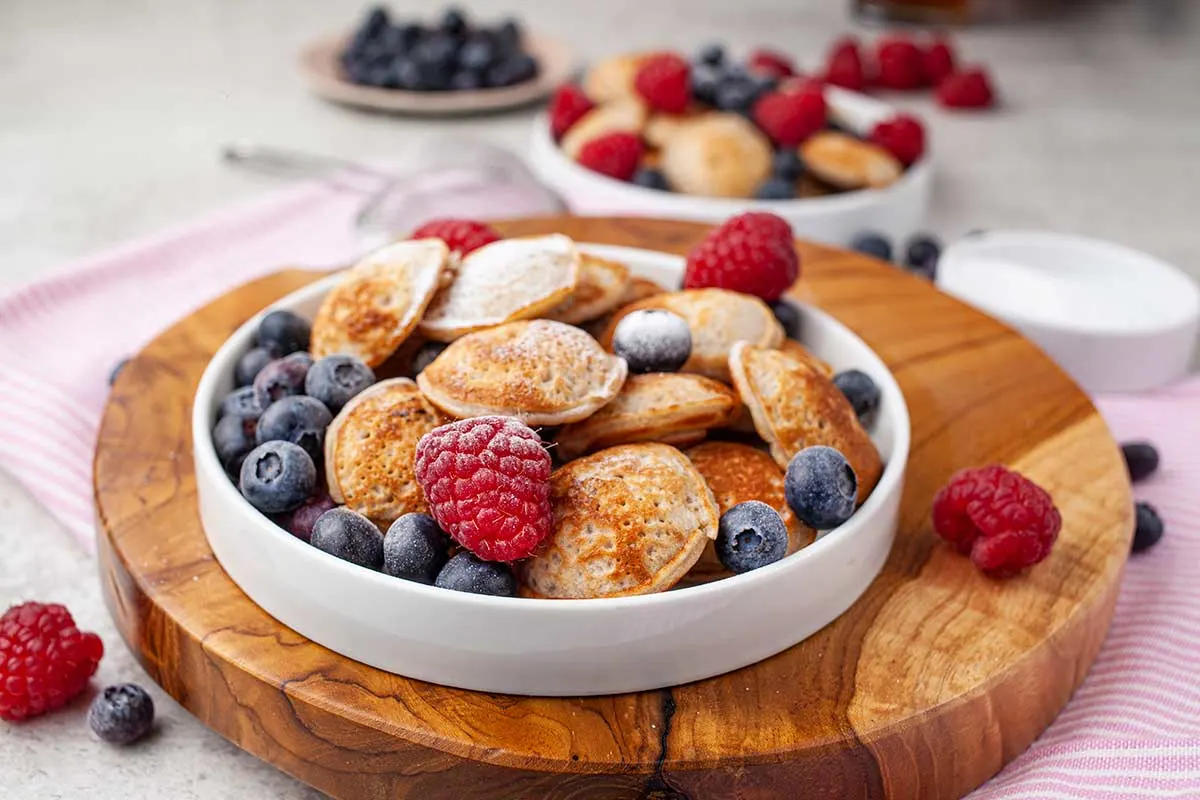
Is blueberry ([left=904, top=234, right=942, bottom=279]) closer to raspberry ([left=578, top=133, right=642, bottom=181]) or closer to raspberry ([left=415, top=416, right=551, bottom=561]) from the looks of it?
raspberry ([left=578, top=133, right=642, bottom=181])

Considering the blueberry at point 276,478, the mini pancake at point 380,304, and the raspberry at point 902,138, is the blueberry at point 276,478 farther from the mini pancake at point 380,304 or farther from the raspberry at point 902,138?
the raspberry at point 902,138

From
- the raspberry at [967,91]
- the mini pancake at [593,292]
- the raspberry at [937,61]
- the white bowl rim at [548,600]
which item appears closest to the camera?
the white bowl rim at [548,600]

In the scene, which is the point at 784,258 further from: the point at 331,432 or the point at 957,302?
the point at 331,432

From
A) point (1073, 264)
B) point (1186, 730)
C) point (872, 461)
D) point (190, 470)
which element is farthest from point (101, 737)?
point (1073, 264)

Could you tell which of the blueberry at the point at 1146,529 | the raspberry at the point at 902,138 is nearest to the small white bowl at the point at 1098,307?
the raspberry at the point at 902,138

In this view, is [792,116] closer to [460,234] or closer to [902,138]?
[902,138]

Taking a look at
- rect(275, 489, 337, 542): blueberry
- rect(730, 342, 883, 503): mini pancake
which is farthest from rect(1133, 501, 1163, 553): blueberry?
rect(275, 489, 337, 542): blueberry
